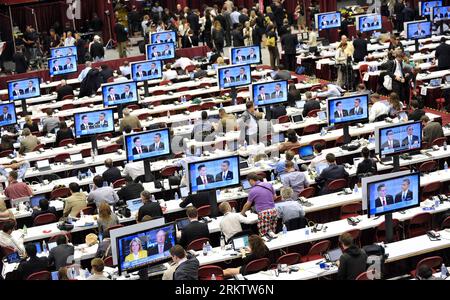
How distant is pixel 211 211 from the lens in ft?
45.6

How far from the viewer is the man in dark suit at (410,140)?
15047 millimetres

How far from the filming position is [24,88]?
74.3 feet

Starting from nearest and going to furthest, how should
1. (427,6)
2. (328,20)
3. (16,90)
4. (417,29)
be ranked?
(16,90)
(417,29)
(328,20)
(427,6)

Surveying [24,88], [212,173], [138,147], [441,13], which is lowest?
[212,173]

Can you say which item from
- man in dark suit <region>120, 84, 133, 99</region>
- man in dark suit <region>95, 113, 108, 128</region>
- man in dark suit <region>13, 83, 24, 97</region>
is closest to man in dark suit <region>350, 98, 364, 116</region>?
man in dark suit <region>95, 113, 108, 128</region>

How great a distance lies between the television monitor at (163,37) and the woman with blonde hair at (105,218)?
15.8 meters

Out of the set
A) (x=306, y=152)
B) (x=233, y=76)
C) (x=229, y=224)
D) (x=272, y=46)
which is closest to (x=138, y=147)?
(x=306, y=152)

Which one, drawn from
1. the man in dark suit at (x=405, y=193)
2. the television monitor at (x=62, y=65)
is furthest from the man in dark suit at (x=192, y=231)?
the television monitor at (x=62, y=65)

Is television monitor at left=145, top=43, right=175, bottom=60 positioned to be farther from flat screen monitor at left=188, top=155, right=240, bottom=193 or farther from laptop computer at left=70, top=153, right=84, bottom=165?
flat screen monitor at left=188, top=155, right=240, bottom=193

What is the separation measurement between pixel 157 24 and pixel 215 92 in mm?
9045

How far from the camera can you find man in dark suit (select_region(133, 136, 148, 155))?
51.0ft

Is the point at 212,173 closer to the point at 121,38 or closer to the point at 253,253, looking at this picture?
the point at 253,253

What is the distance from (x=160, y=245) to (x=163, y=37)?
1791cm

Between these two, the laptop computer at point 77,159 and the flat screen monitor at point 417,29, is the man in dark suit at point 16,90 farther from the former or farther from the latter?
the flat screen monitor at point 417,29
